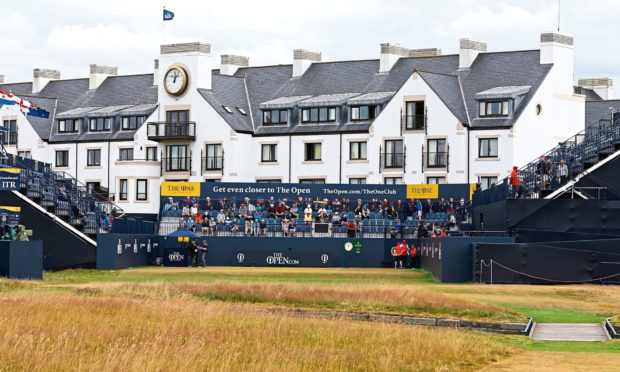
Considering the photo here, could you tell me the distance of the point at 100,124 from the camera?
103062mm

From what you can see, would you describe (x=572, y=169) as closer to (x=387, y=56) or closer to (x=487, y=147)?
(x=487, y=147)

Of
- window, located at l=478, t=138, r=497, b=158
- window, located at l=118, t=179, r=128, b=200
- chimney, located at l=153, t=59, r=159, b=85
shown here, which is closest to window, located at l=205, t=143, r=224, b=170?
window, located at l=118, t=179, r=128, b=200

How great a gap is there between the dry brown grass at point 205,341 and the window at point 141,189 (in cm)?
6303

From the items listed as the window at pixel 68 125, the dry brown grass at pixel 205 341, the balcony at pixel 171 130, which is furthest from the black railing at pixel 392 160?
the dry brown grass at pixel 205 341

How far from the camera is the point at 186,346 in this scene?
2277cm

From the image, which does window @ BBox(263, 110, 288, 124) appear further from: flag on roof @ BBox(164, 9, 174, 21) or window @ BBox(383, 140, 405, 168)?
flag on roof @ BBox(164, 9, 174, 21)

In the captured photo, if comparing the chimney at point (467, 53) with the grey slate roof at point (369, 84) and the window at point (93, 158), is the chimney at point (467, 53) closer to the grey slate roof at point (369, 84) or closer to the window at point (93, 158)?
the grey slate roof at point (369, 84)

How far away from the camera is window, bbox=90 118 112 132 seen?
10262 centimetres

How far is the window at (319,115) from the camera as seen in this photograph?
93125mm

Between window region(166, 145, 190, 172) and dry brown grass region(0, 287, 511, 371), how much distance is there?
62.9m

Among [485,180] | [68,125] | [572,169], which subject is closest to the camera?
[572,169]

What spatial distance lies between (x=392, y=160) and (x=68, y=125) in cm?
3554

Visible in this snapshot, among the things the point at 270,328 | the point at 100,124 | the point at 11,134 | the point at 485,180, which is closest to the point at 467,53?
the point at 485,180

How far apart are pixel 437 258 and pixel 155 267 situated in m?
20.7
